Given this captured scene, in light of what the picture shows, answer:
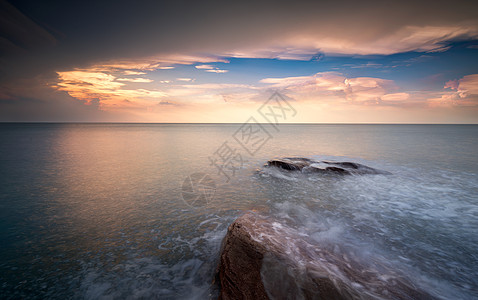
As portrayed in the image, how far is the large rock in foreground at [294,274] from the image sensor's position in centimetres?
365

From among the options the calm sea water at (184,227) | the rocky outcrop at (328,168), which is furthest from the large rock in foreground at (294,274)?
the rocky outcrop at (328,168)

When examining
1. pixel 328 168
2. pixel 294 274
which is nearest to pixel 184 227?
pixel 294 274

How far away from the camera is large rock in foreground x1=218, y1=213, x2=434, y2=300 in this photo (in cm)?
365

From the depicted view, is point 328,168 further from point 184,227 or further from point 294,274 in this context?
point 294,274

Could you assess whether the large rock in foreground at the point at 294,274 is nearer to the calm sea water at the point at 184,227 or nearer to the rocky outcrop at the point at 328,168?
the calm sea water at the point at 184,227

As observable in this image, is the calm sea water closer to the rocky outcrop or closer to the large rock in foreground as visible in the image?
the large rock in foreground

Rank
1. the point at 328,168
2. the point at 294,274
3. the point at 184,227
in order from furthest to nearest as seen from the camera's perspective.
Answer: the point at 328,168 → the point at 184,227 → the point at 294,274

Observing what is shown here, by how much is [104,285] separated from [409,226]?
1059 cm

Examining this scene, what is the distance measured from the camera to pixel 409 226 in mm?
7434

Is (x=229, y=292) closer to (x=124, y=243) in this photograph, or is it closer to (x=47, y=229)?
(x=124, y=243)

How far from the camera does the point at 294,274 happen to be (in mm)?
3875

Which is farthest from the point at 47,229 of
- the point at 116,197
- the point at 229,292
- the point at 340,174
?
the point at 340,174

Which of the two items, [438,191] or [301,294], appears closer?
[301,294]

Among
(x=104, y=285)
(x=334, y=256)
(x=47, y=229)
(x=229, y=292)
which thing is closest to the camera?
(x=229, y=292)
